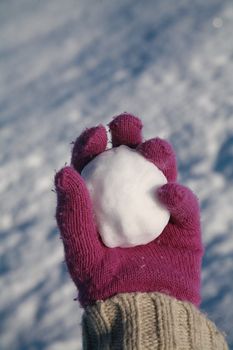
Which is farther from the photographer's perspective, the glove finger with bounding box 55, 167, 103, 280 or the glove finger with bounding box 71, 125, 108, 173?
the glove finger with bounding box 71, 125, 108, 173

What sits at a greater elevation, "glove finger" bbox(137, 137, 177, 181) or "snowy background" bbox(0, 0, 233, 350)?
"snowy background" bbox(0, 0, 233, 350)

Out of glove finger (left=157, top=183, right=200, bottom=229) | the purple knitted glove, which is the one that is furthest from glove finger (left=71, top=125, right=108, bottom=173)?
glove finger (left=157, top=183, right=200, bottom=229)

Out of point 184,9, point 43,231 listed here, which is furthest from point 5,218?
point 184,9

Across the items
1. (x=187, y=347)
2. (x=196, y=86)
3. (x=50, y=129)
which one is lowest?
(x=187, y=347)

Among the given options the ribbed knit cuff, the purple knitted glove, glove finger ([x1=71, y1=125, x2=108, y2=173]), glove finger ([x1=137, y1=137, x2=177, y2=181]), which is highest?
glove finger ([x1=71, y1=125, x2=108, y2=173])

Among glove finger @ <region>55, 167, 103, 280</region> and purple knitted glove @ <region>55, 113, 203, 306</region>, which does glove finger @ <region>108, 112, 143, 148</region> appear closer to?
purple knitted glove @ <region>55, 113, 203, 306</region>

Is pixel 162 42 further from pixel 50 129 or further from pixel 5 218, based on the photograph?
pixel 5 218
